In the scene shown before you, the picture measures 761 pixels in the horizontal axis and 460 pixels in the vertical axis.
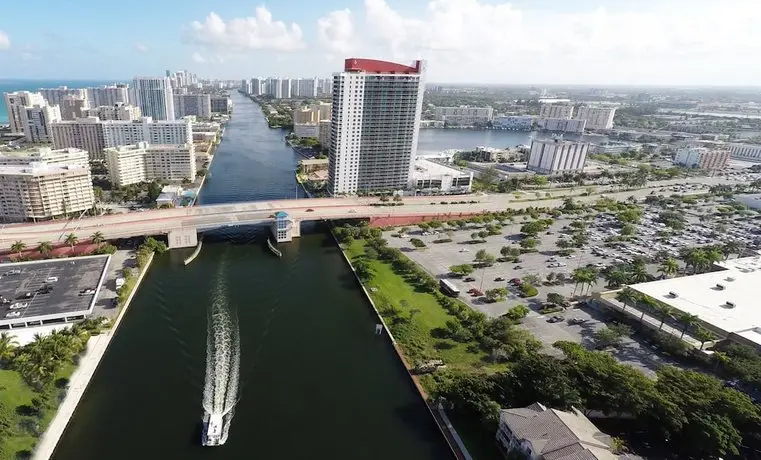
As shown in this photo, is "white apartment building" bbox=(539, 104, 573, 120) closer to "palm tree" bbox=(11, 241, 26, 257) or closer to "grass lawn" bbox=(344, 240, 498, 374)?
"grass lawn" bbox=(344, 240, 498, 374)

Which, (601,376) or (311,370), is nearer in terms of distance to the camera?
(601,376)

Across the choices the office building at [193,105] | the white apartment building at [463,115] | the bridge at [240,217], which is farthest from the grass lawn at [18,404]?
the white apartment building at [463,115]

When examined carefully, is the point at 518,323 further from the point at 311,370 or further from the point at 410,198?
the point at 410,198

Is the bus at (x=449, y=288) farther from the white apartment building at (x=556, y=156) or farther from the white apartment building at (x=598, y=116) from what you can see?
the white apartment building at (x=598, y=116)

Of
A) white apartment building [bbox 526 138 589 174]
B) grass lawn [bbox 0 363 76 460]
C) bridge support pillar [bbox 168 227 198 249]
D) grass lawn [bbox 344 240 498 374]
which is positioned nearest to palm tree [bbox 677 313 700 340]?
grass lawn [bbox 344 240 498 374]

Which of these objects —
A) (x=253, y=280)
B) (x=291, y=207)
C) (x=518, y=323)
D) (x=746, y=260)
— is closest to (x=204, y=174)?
(x=291, y=207)

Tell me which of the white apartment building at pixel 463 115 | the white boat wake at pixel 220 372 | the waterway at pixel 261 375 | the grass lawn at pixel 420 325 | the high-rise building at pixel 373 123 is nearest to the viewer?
the waterway at pixel 261 375
